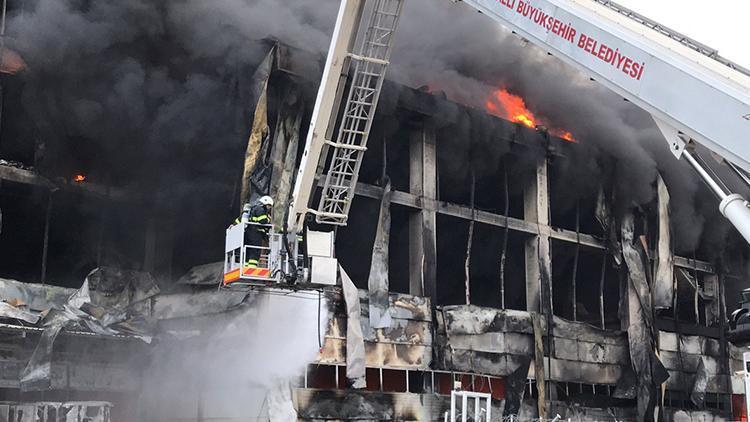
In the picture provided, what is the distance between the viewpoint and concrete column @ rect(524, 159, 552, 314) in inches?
706

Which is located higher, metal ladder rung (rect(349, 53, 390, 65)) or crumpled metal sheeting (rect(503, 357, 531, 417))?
metal ladder rung (rect(349, 53, 390, 65))

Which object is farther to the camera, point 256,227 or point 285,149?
point 285,149

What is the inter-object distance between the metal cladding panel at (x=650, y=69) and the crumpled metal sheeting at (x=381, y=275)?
23.1 ft

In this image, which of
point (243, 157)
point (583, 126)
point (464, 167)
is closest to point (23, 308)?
point (243, 157)

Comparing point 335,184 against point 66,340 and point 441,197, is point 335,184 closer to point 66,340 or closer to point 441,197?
point 66,340

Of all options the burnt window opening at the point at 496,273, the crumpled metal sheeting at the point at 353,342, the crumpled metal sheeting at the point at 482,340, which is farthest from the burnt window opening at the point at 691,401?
the crumpled metal sheeting at the point at 353,342

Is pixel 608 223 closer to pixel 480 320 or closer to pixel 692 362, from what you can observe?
pixel 692 362

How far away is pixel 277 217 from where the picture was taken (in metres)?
A: 14.0

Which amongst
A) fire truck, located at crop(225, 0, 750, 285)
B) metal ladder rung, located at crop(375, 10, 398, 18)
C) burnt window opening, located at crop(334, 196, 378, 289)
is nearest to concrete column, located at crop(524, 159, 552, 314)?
burnt window opening, located at crop(334, 196, 378, 289)

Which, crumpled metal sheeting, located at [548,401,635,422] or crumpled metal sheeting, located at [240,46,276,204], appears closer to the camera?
crumpled metal sheeting, located at [240,46,276,204]

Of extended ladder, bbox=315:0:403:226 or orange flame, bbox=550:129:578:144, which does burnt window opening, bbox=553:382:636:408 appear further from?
extended ladder, bbox=315:0:403:226

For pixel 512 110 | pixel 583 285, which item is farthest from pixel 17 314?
pixel 583 285

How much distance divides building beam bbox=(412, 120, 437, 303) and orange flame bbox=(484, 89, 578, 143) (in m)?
2.56

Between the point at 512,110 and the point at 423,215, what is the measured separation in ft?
13.9
